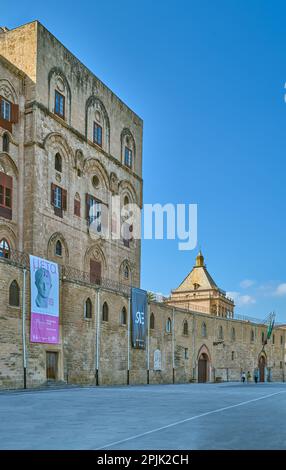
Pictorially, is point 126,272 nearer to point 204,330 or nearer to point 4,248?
point 204,330

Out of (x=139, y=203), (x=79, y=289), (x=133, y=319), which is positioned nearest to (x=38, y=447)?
(x=79, y=289)

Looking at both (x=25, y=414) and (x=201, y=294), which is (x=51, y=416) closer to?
(x=25, y=414)

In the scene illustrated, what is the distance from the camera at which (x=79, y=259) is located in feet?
131

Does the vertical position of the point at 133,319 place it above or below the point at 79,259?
below

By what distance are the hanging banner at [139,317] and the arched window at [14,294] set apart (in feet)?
39.7

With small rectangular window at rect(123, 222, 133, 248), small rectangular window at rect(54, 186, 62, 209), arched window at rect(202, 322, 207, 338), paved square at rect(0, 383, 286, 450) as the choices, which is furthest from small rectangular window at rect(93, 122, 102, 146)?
paved square at rect(0, 383, 286, 450)

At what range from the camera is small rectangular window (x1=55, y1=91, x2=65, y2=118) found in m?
39.0

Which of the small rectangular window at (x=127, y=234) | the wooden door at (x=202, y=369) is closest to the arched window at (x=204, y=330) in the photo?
the wooden door at (x=202, y=369)

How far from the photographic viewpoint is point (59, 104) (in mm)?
39312

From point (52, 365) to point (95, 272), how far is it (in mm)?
11635

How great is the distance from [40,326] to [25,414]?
50.6 feet

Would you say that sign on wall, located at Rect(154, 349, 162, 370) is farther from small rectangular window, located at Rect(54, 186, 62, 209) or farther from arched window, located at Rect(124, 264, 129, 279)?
small rectangular window, located at Rect(54, 186, 62, 209)

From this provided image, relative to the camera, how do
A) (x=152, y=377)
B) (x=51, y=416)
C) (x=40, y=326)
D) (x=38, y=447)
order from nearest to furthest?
1. (x=38, y=447)
2. (x=51, y=416)
3. (x=40, y=326)
4. (x=152, y=377)
